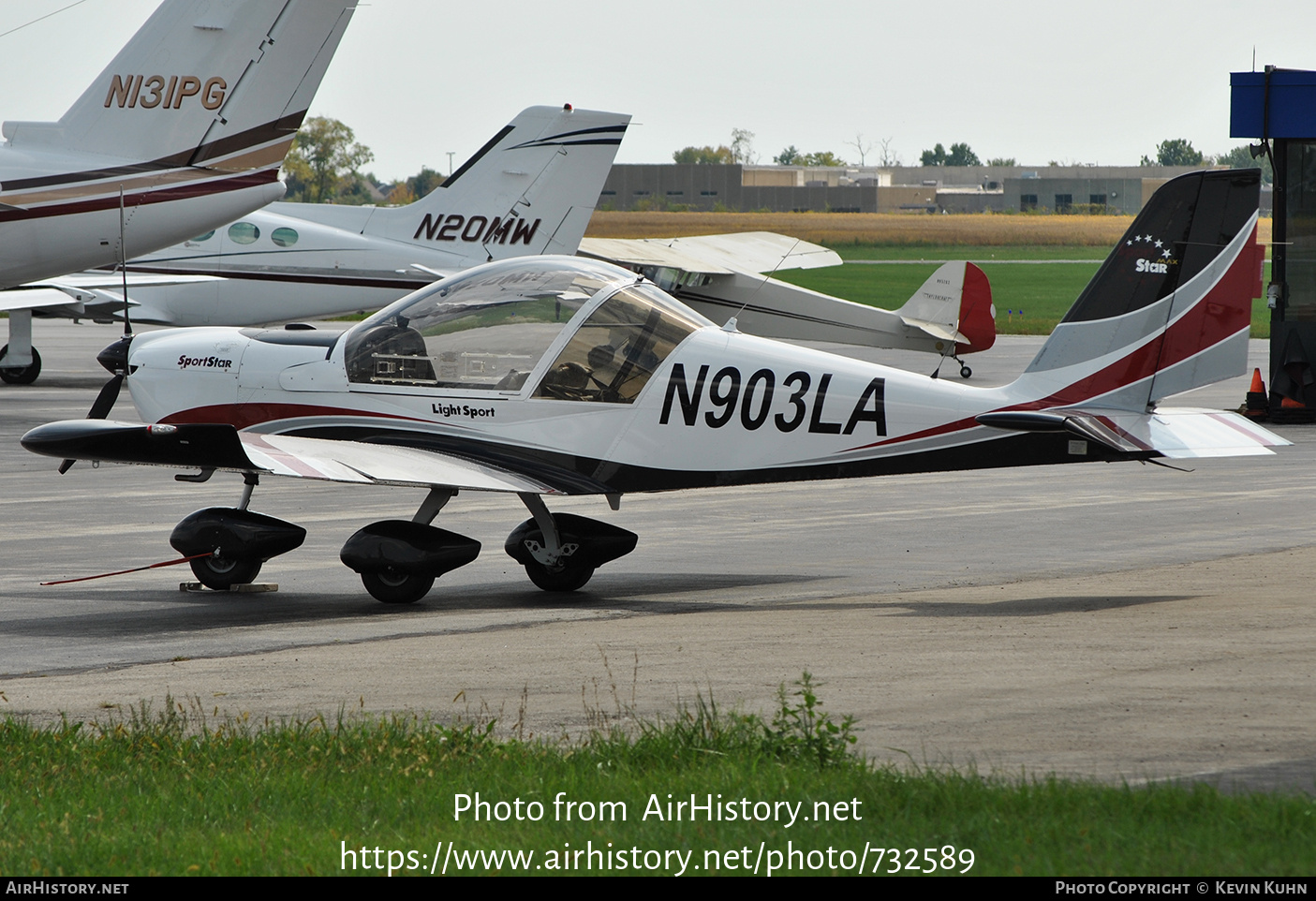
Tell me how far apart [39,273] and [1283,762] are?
63.1 ft

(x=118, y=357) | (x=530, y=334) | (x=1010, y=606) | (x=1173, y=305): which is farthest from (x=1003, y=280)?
(x=1010, y=606)

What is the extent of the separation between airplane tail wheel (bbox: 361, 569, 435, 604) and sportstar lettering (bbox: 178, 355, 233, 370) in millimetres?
2050

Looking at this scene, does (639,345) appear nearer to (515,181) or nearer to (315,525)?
(315,525)

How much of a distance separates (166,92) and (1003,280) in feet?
204

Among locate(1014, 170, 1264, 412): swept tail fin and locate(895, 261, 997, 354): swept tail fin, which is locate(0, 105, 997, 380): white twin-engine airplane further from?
locate(1014, 170, 1264, 412): swept tail fin

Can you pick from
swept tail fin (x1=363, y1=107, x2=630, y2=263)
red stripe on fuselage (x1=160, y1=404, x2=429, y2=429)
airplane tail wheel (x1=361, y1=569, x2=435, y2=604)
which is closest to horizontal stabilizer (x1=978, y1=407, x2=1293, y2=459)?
airplane tail wheel (x1=361, y1=569, x2=435, y2=604)

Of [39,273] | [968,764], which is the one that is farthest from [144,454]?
[39,273]

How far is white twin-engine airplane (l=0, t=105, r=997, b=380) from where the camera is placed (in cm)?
2766

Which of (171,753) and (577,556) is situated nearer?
(171,753)

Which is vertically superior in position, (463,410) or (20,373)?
(463,410)

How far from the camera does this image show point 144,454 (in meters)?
10.2

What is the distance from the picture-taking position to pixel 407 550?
34.9 ft

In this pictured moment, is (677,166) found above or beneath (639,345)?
above

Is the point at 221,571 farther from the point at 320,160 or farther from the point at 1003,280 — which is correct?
the point at 320,160
